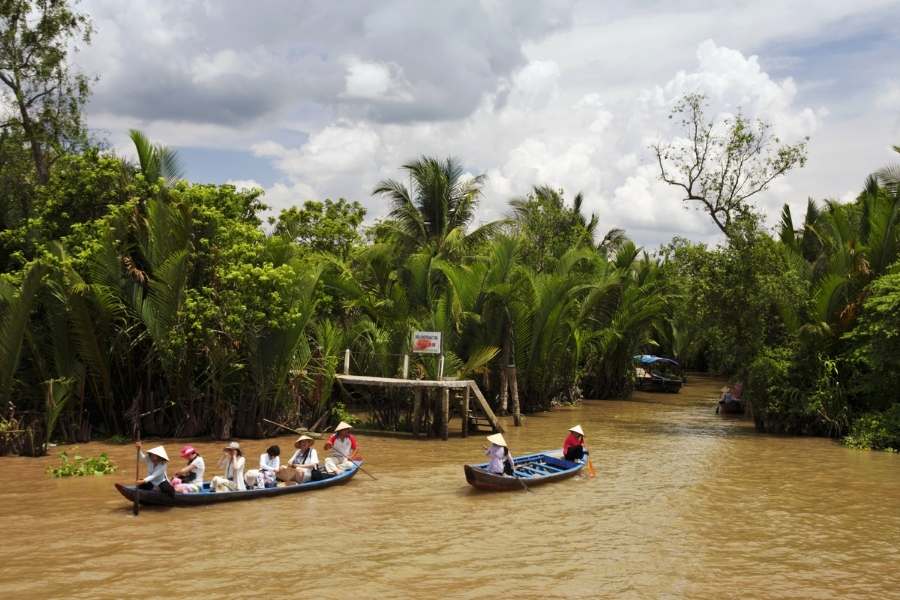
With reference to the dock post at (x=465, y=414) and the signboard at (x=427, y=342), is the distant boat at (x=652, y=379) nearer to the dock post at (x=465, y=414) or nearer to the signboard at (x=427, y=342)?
the dock post at (x=465, y=414)

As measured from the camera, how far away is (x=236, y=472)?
44.4ft

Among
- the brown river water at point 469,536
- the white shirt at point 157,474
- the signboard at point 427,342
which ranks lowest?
the brown river water at point 469,536

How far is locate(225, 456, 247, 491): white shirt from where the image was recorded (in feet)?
44.3

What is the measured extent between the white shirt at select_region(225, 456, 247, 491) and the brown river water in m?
0.35

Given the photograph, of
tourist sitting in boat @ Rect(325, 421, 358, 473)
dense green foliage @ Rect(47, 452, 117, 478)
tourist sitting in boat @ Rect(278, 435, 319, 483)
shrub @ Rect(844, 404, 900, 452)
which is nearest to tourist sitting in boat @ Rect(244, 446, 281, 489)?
tourist sitting in boat @ Rect(278, 435, 319, 483)

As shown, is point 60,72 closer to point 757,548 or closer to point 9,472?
point 9,472

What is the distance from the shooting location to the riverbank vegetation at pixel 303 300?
59.2ft

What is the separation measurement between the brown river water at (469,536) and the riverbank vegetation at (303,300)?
1676 millimetres

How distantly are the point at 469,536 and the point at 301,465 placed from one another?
12.6 feet

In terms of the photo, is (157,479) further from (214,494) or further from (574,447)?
(574,447)

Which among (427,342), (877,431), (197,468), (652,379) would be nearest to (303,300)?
(427,342)

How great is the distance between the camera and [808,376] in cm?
2200

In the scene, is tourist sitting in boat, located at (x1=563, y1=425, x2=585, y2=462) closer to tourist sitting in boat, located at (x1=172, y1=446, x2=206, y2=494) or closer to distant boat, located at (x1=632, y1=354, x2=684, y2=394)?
tourist sitting in boat, located at (x1=172, y1=446, x2=206, y2=494)

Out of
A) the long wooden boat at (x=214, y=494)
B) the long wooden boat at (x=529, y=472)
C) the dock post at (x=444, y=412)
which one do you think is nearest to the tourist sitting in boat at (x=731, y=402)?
the dock post at (x=444, y=412)
